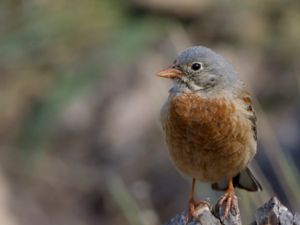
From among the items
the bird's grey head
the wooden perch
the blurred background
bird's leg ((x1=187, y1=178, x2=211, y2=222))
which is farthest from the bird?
the blurred background

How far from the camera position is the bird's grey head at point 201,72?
8664 millimetres

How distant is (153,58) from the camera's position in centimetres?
1512

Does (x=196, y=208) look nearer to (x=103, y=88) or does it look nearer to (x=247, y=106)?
(x=247, y=106)

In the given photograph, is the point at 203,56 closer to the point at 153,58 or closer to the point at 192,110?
the point at 192,110

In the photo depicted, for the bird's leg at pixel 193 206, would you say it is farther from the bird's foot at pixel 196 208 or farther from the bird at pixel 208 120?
the bird at pixel 208 120

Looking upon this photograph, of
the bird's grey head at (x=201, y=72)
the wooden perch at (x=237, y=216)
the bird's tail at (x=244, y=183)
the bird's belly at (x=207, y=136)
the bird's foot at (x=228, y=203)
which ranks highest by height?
the bird's grey head at (x=201, y=72)

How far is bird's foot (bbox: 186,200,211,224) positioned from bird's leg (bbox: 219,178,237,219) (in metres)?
0.12

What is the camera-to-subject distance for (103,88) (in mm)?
15367

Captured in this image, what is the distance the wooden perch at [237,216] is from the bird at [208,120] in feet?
1.91

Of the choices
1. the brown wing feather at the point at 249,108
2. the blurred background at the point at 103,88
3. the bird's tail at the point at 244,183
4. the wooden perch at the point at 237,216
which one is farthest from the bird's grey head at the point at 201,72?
the blurred background at the point at 103,88

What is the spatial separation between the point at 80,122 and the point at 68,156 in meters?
0.70

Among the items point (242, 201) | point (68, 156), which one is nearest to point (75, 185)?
point (68, 156)

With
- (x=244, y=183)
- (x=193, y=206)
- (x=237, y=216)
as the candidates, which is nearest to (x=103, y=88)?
(x=244, y=183)

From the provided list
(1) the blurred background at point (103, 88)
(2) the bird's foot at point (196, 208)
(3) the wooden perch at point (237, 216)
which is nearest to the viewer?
(3) the wooden perch at point (237, 216)
